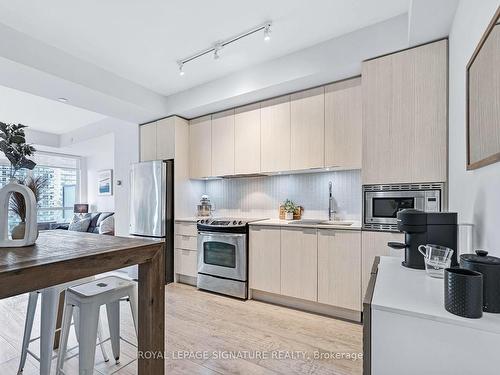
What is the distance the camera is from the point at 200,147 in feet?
12.5

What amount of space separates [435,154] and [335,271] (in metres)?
1.32

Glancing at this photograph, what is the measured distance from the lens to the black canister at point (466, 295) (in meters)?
0.81

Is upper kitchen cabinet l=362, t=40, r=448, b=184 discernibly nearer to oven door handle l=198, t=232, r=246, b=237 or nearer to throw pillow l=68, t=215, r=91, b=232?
oven door handle l=198, t=232, r=246, b=237

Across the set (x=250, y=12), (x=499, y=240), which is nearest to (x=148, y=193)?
(x=250, y=12)

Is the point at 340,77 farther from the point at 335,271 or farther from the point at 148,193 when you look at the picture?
the point at 148,193

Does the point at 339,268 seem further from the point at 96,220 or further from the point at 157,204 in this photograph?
the point at 96,220

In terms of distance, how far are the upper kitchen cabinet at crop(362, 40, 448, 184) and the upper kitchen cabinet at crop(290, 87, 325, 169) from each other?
50cm

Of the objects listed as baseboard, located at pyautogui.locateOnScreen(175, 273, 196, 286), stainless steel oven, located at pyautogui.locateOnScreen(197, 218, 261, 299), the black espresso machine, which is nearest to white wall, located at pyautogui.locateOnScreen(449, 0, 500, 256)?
the black espresso machine

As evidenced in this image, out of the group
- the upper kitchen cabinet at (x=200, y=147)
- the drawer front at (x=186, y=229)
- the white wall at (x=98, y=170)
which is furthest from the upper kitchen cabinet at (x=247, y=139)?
the white wall at (x=98, y=170)

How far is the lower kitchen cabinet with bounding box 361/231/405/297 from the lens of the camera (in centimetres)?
224

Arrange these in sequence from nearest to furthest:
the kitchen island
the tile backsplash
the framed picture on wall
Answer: the kitchen island
the tile backsplash
the framed picture on wall

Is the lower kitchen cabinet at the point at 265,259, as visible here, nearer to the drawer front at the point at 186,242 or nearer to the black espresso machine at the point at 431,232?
the drawer front at the point at 186,242

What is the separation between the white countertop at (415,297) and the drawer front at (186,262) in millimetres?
2644

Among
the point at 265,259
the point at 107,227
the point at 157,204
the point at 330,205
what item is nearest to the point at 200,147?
the point at 157,204
